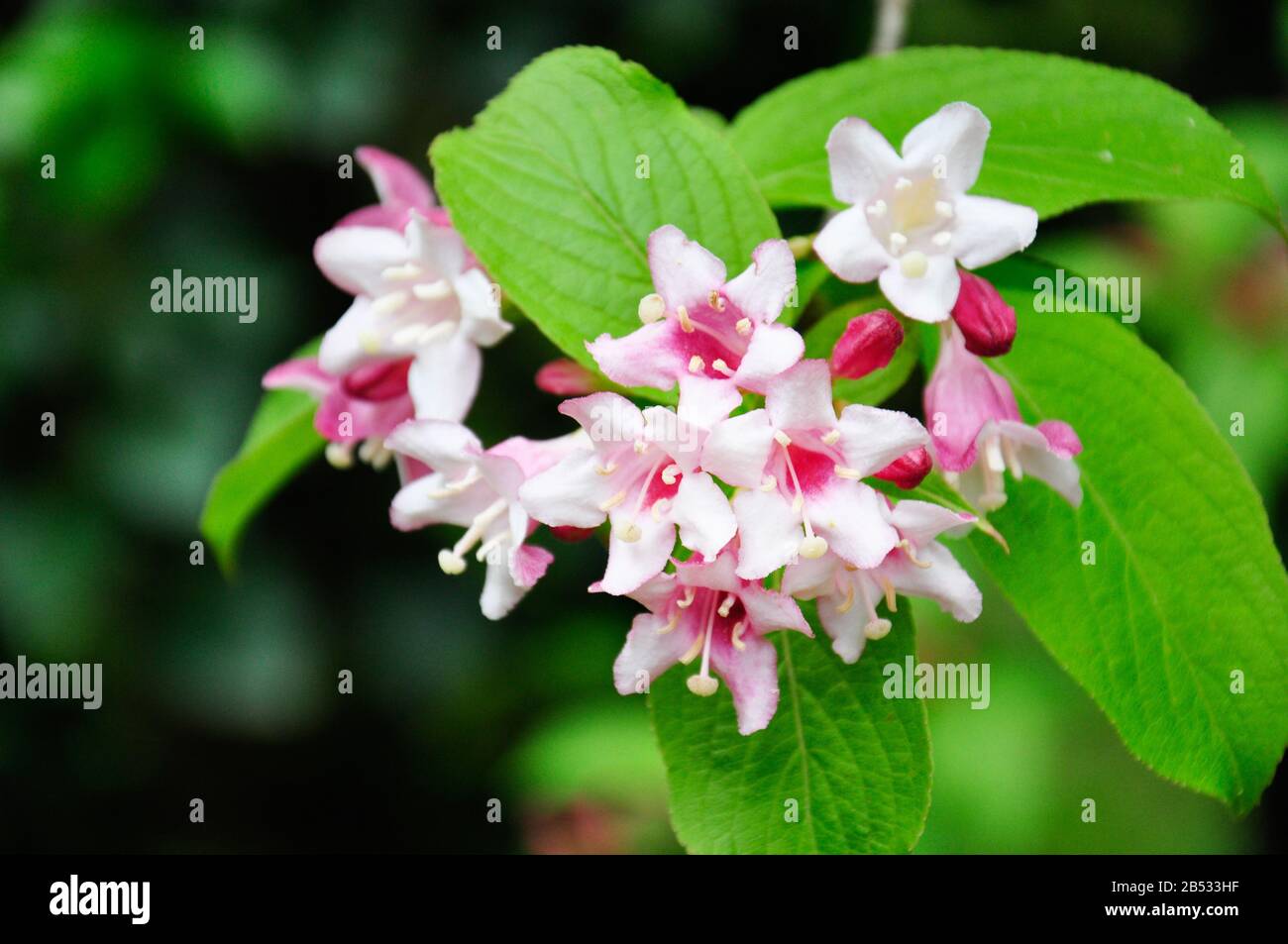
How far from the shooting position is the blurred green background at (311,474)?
8.27 feet

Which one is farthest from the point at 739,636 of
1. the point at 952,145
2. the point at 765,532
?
the point at 952,145

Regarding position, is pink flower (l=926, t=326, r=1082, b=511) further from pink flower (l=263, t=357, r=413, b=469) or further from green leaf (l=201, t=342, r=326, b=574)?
green leaf (l=201, t=342, r=326, b=574)

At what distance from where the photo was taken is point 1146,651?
1.23 meters

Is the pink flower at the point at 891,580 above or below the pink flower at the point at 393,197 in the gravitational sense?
below

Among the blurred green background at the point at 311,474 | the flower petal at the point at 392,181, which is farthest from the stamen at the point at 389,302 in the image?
the blurred green background at the point at 311,474

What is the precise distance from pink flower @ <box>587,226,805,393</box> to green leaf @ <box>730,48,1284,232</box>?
0.82 feet

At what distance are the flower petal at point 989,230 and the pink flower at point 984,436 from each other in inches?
4.2

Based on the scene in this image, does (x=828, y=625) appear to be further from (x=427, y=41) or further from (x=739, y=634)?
(x=427, y=41)

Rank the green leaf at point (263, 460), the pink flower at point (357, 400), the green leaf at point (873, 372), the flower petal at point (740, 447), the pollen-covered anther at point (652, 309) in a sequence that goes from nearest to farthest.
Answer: the flower petal at point (740, 447) < the pollen-covered anther at point (652, 309) < the green leaf at point (873, 372) < the pink flower at point (357, 400) < the green leaf at point (263, 460)

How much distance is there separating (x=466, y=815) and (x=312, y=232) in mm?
1589

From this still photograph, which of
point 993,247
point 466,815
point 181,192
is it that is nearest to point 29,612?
point 181,192

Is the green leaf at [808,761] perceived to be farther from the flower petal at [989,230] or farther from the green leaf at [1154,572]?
the flower petal at [989,230]

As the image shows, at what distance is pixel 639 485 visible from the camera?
1.08 meters

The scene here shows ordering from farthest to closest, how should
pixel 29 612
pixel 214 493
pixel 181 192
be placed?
pixel 181 192 < pixel 29 612 < pixel 214 493
